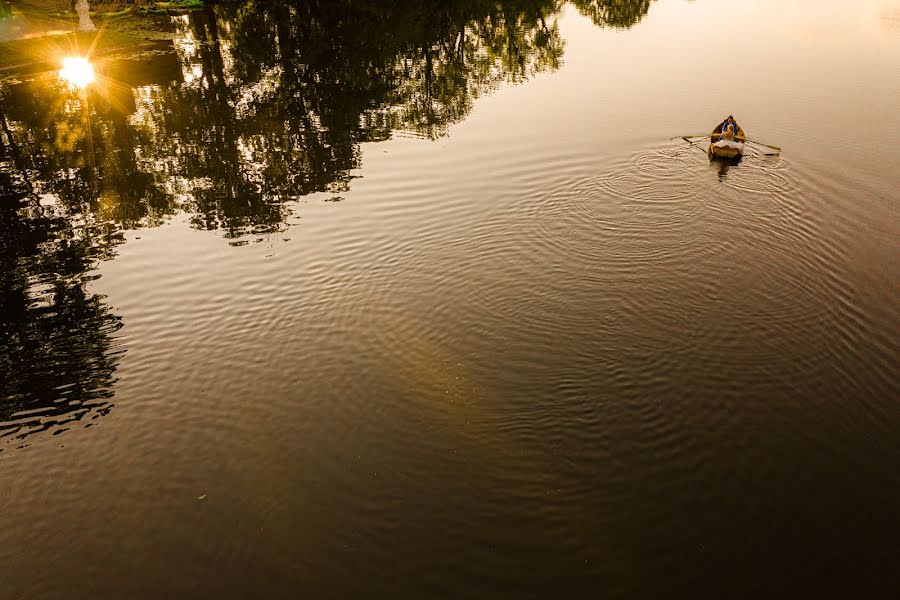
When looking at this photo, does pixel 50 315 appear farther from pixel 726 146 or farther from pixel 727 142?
pixel 727 142

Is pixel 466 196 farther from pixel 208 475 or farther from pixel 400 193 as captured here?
pixel 208 475

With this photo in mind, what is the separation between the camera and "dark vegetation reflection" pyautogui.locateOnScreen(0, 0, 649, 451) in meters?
25.4

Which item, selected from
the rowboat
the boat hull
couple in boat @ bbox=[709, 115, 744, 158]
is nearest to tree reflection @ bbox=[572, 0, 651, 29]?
couple in boat @ bbox=[709, 115, 744, 158]

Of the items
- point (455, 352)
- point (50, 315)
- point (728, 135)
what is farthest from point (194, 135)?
point (728, 135)

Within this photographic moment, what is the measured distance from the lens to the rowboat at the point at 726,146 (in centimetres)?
3662

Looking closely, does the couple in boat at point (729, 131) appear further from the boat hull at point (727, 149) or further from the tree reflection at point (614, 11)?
the tree reflection at point (614, 11)

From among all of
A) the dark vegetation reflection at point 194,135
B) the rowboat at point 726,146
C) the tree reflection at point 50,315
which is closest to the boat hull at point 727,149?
the rowboat at point 726,146

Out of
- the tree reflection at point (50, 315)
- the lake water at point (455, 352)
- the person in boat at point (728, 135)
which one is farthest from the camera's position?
the person in boat at point (728, 135)

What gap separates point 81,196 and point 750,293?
124 feet

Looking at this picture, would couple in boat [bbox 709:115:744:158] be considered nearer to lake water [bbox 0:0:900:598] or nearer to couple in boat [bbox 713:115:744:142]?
couple in boat [bbox 713:115:744:142]

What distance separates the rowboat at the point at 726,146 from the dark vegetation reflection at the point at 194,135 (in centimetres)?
1860

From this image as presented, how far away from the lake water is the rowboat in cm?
83

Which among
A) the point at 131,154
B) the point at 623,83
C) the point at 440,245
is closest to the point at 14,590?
the point at 440,245

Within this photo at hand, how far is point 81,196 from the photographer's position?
3788 cm
